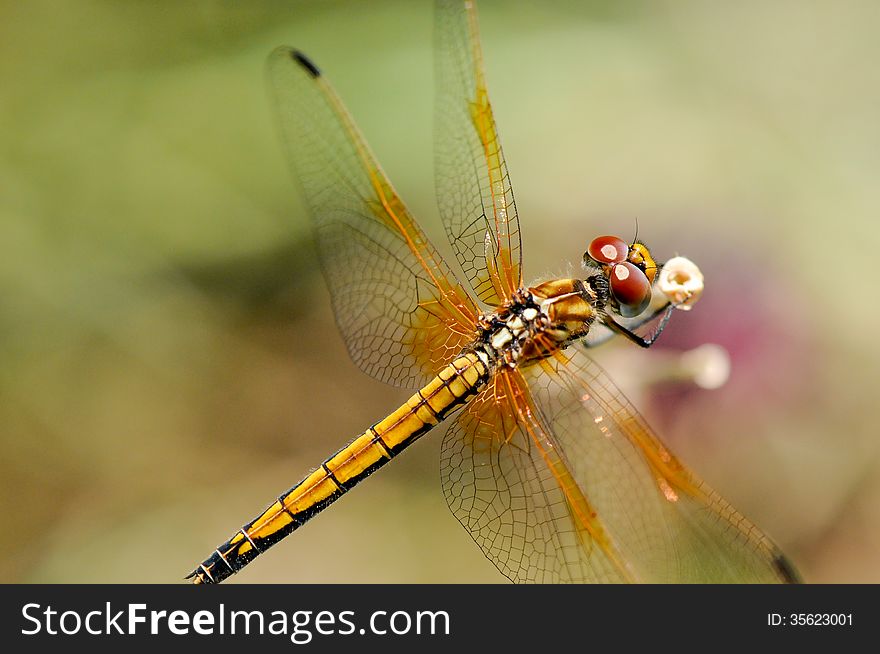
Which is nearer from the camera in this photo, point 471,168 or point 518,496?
point 518,496

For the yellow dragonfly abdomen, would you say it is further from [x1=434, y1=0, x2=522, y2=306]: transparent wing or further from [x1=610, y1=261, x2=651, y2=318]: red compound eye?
[x1=610, y1=261, x2=651, y2=318]: red compound eye

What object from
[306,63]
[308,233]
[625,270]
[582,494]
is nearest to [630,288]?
[625,270]

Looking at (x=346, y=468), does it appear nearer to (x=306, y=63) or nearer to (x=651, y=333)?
(x=651, y=333)

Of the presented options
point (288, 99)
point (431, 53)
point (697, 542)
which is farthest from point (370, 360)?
point (431, 53)

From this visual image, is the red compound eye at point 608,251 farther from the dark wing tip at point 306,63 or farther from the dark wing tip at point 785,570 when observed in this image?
the dark wing tip at point 306,63

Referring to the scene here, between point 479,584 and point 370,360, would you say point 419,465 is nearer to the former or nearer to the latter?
point 479,584

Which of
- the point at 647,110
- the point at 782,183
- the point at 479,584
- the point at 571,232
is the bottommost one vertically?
the point at 479,584

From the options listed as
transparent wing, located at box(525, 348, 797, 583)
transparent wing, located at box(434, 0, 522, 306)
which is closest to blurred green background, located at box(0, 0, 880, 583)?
transparent wing, located at box(434, 0, 522, 306)
